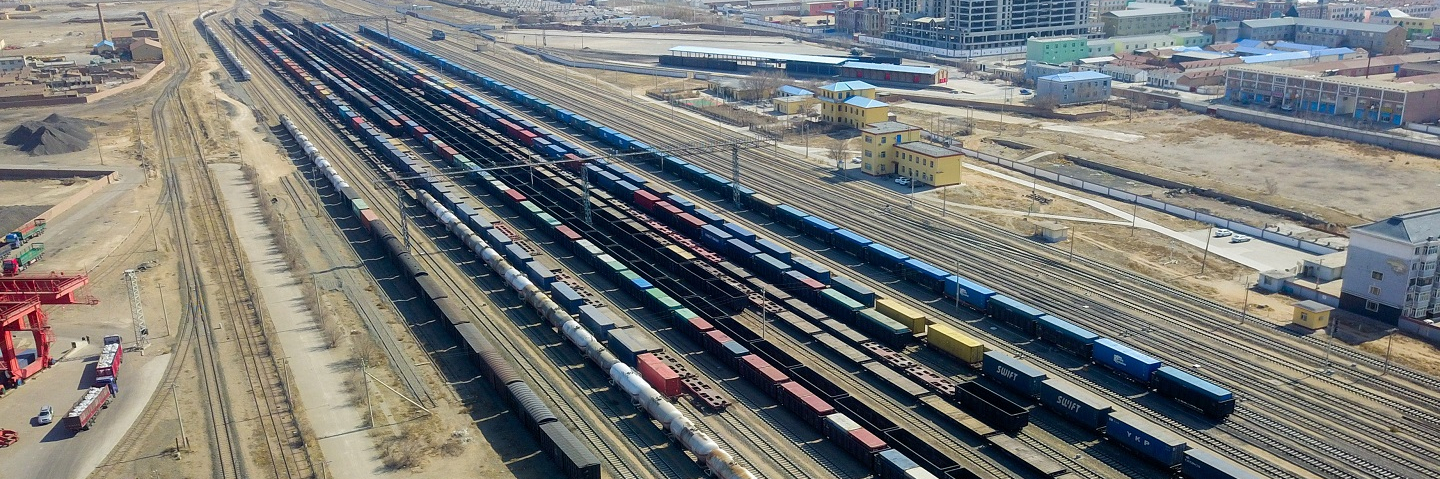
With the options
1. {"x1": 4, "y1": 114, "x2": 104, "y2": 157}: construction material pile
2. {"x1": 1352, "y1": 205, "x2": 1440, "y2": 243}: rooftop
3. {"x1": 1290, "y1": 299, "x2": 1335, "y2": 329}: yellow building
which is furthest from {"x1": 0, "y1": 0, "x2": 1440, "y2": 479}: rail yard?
{"x1": 4, "y1": 114, "x2": 104, "y2": 157}: construction material pile

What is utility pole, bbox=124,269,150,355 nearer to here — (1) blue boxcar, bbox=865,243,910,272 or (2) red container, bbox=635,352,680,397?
(2) red container, bbox=635,352,680,397

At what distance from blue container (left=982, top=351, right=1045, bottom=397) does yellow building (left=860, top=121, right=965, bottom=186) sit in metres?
42.2

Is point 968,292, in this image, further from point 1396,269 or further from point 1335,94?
point 1335,94

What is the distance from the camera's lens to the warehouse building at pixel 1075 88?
13738 cm

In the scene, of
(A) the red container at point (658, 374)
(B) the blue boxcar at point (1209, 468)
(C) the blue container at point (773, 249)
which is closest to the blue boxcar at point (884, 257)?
(C) the blue container at point (773, 249)

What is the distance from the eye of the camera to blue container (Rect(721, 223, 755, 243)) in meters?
77.3

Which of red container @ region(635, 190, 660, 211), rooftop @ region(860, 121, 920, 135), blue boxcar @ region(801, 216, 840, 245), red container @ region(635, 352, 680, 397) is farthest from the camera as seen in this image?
rooftop @ region(860, 121, 920, 135)

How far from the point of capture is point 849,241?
77875 mm

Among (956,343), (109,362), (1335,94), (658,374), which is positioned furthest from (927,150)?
(109,362)

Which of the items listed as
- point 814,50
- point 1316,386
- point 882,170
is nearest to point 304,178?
point 882,170

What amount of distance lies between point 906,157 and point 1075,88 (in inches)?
1882

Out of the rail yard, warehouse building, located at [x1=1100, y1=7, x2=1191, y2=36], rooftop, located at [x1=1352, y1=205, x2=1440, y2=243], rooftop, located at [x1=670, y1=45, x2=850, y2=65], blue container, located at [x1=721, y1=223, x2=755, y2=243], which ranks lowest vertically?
the rail yard

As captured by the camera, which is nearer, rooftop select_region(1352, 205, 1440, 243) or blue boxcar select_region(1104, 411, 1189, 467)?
blue boxcar select_region(1104, 411, 1189, 467)

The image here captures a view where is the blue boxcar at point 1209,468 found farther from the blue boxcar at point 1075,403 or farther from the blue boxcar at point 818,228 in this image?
the blue boxcar at point 818,228
